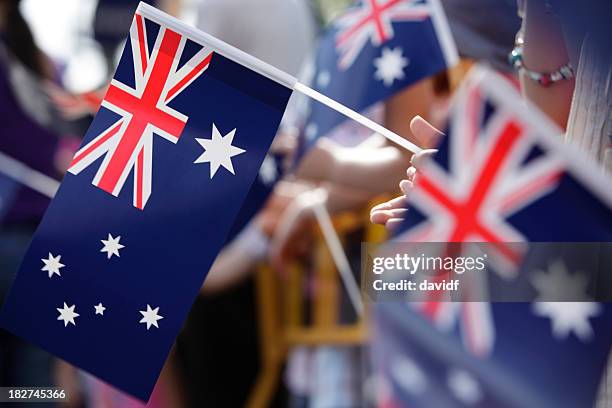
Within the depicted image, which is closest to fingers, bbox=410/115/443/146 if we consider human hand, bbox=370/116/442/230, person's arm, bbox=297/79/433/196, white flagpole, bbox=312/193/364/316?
human hand, bbox=370/116/442/230

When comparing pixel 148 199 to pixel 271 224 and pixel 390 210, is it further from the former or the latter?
pixel 271 224

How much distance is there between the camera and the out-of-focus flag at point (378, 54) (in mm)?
3780

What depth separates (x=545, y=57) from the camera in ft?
9.30

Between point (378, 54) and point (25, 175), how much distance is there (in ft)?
4.88

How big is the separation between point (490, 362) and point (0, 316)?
1.10 meters

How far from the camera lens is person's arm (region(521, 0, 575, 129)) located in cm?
279

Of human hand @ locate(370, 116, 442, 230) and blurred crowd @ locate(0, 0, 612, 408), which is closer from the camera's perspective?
human hand @ locate(370, 116, 442, 230)

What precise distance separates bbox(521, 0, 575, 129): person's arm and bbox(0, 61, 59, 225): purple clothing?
2.31 m

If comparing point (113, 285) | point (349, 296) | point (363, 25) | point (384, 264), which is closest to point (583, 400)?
point (384, 264)

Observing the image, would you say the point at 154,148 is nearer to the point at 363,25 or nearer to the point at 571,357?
the point at 571,357

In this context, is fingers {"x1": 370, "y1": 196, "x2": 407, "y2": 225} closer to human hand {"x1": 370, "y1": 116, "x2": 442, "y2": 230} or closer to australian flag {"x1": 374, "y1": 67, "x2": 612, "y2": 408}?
human hand {"x1": 370, "y1": 116, "x2": 442, "y2": 230}

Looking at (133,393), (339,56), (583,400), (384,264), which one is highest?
(339,56)

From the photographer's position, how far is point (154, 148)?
2.69 m

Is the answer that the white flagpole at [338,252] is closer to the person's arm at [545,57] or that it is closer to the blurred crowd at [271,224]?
the blurred crowd at [271,224]
